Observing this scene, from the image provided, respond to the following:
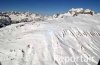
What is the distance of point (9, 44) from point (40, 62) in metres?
1.70

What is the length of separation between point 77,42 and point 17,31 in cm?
317

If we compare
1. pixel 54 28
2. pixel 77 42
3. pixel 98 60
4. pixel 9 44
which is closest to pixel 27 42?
pixel 9 44

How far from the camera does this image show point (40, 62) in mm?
5977

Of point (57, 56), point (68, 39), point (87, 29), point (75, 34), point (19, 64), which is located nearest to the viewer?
point (19, 64)

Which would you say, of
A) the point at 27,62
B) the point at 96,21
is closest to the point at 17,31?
the point at 27,62

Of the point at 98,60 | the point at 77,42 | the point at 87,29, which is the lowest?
the point at 98,60

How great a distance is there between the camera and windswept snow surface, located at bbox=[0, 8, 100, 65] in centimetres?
608

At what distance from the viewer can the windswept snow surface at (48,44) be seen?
6080 mm

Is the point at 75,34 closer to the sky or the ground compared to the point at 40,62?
closer to the sky

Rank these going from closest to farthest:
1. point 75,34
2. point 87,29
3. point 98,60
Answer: point 98,60 → point 75,34 → point 87,29

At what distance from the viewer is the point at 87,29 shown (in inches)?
A: 342

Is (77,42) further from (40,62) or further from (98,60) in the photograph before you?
(40,62)

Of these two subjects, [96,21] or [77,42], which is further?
[96,21]

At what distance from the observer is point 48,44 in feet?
22.1
